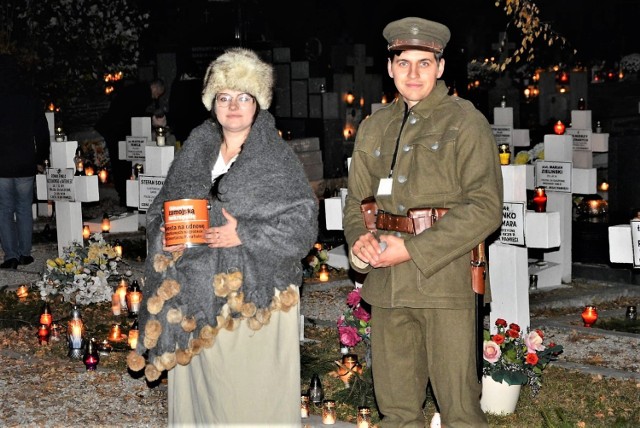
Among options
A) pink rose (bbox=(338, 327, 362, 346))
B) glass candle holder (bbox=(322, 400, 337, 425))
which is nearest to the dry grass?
glass candle holder (bbox=(322, 400, 337, 425))

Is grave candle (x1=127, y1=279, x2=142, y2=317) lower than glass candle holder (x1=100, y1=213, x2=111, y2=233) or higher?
lower

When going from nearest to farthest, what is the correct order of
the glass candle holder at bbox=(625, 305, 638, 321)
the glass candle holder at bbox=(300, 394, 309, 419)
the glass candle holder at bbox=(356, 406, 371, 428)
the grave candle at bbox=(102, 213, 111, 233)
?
the glass candle holder at bbox=(356, 406, 371, 428) < the glass candle holder at bbox=(300, 394, 309, 419) < the glass candle holder at bbox=(625, 305, 638, 321) < the grave candle at bbox=(102, 213, 111, 233)

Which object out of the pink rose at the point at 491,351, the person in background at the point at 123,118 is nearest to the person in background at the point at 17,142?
the person in background at the point at 123,118

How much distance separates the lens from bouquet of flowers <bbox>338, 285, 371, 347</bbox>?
7.59m

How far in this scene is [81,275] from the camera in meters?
10.1

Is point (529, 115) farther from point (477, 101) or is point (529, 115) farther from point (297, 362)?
point (297, 362)

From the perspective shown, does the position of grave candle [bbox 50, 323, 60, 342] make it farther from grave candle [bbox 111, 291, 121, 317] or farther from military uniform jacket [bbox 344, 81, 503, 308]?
military uniform jacket [bbox 344, 81, 503, 308]

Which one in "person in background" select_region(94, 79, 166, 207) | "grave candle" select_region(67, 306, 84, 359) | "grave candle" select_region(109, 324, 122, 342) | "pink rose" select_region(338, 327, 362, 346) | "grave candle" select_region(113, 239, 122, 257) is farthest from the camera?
"person in background" select_region(94, 79, 166, 207)

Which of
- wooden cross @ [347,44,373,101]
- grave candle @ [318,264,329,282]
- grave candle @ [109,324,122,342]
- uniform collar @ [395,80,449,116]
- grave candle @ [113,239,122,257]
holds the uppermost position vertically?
wooden cross @ [347,44,373,101]

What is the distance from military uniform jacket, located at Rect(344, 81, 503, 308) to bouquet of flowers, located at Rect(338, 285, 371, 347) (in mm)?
2136

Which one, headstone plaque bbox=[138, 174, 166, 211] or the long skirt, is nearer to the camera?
the long skirt

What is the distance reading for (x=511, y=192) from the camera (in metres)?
8.10

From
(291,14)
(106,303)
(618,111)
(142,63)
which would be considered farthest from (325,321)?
(291,14)

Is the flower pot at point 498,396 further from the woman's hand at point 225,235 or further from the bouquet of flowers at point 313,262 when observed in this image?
the bouquet of flowers at point 313,262
